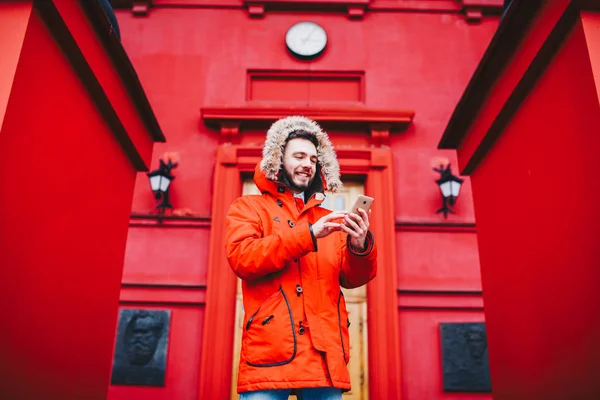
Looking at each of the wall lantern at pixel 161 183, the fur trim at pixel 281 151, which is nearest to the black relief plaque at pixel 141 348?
the wall lantern at pixel 161 183

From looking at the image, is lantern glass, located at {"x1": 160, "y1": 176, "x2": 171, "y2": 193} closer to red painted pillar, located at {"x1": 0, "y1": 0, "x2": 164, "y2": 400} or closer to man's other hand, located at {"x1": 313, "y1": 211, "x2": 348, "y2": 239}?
red painted pillar, located at {"x1": 0, "y1": 0, "x2": 164, "y2": 400}

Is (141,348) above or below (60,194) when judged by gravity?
below

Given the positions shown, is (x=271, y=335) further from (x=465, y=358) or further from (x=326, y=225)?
(x=465, y=358)

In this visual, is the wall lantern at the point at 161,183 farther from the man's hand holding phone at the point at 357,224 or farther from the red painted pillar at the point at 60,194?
the man's hand holding phone at the point at 357,224

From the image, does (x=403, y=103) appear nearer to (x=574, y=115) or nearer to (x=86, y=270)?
(x=574, y=115)

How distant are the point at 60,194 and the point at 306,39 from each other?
439cm

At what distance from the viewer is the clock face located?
627 centimetres

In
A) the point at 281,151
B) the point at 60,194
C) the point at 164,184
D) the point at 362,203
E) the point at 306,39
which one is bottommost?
the point at 362,203

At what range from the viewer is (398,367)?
5012 millimetres

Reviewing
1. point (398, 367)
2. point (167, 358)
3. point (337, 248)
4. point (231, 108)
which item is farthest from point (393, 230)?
point (337, 248)

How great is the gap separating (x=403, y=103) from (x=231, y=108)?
2053 mm

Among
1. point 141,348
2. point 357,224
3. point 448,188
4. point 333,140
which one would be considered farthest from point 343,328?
point 333,140

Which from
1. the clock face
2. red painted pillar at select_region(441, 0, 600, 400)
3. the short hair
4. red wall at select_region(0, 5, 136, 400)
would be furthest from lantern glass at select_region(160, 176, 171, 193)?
red painted pillar at select_region(441, 0, 600, 400)

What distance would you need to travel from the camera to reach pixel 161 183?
543cm
